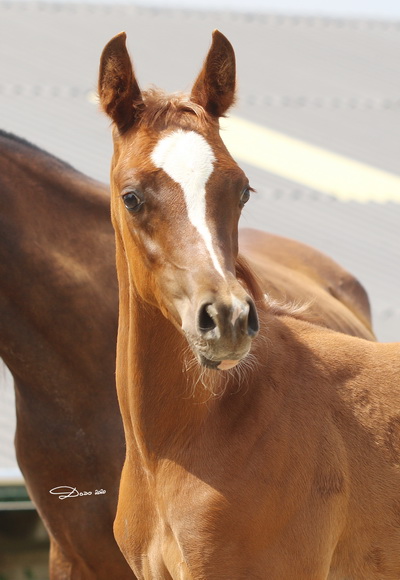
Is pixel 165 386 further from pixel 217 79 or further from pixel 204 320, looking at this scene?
pixel 217 79

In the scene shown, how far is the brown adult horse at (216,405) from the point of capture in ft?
9.26

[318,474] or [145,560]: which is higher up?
[318,474]

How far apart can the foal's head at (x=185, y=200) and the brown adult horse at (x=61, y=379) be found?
3.46 ft

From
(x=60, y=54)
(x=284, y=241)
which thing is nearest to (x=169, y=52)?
(x=60, y=54)

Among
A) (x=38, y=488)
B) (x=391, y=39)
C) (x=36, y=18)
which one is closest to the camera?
(x=38, y=488)

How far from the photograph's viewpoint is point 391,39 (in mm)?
14445

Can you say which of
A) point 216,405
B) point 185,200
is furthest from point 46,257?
point 185,200

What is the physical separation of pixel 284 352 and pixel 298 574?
27.3 inches

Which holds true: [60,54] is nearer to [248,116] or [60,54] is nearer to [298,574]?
[248,116]

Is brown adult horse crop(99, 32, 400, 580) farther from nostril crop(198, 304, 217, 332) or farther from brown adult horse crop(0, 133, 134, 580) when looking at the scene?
brown adult horse crop(0, 133, 134, 580)

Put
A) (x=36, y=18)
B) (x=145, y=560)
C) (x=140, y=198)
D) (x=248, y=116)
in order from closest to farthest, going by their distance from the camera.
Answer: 1. (x=140, y=198)
2. (x=145, y=560)
3. (x=248, y=116)
4. (x=36, y=18)

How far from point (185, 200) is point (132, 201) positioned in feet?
0.55

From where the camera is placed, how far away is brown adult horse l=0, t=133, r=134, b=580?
13.2ft

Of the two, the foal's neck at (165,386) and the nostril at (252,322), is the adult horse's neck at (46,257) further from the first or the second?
the nostril at (252,322)
